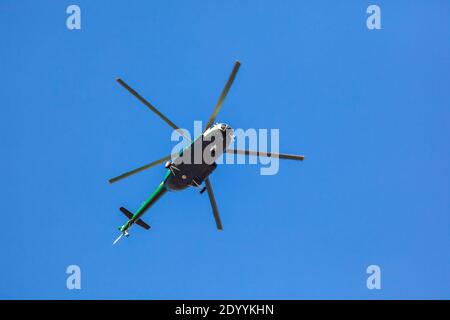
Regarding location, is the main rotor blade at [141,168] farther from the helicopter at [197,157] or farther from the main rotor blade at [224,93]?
the main rotor blade at [224,93]

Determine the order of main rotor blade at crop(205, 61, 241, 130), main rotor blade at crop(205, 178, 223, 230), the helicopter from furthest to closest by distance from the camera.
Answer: main rotor blade at crop(205, 178, 223, 230) → the helicopter → main rotor blade at crop(205, 61, 241, 130)

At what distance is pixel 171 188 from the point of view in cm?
2262

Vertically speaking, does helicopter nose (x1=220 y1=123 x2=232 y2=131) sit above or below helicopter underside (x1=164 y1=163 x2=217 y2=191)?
above

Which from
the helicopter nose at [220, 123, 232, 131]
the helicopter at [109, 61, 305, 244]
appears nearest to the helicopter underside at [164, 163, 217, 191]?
the helicopter at [109, 61, 305, 244]

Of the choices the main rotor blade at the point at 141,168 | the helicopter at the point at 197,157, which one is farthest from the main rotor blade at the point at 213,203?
the main rotor blade at the point at 141,168

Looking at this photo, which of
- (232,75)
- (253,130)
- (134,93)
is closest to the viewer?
(232,75)

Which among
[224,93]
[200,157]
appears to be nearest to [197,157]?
[200,157]

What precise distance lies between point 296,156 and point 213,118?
3.47 meters

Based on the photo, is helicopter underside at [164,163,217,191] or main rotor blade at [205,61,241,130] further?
helicopter underside at [164,163,217,191]

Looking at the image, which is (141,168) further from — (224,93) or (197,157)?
(224,93)

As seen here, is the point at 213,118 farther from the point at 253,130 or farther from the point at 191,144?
the point at 253,130

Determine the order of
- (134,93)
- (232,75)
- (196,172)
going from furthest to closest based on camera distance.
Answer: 1. (196,172)
2. (134,93)
3. (232,75)

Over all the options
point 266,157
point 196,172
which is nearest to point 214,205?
point 196,172

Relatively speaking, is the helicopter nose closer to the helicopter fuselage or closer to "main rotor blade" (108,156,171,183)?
the helicopter fuselage
